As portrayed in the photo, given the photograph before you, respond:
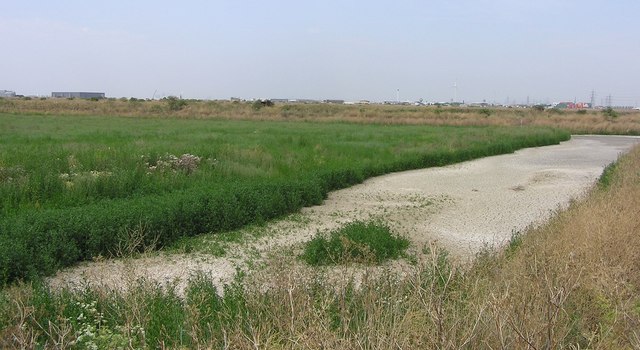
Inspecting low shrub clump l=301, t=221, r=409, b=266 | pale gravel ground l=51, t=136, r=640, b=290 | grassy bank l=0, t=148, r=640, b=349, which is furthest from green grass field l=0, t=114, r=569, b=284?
low shrub clump l=301, t=221, r=409, b=266

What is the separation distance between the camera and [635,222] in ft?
23.4

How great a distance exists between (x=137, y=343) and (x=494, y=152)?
84.1ft

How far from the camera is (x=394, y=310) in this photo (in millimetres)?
4109

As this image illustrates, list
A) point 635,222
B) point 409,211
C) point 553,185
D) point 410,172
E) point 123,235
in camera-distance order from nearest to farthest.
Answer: point 635,222
point 123,235
point 409,211
point 553,185
point 410,172

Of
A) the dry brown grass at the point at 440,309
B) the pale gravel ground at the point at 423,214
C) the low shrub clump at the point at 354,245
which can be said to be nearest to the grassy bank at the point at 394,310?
the dry brown grass at the point at 440,309

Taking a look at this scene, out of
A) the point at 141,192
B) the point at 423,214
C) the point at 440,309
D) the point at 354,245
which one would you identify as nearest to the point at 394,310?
the point at 440,309

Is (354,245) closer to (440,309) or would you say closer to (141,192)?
(440,309)

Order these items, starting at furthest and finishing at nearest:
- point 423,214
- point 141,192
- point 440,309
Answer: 1. point 423,214
2. point 141,192
3. point 440,309

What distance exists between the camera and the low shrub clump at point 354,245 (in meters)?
8.13

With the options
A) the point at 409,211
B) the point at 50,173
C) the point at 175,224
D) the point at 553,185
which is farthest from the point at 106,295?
the point at 553,185

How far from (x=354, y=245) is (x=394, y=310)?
397 centimetres

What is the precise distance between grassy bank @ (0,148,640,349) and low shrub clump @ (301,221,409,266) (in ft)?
6.48

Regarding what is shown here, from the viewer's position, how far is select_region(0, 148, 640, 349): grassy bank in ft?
11.4

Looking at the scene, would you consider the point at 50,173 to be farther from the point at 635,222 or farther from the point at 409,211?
the point at 635,222
